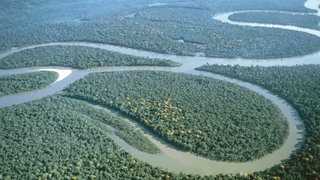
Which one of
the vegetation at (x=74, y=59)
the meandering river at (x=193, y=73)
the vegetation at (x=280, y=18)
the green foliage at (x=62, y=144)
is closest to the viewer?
the green foliage at (x=62, y=144)

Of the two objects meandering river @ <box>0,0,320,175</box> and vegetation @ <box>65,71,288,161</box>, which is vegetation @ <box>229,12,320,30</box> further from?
vegetation @ <box>65,71,288,161</box>

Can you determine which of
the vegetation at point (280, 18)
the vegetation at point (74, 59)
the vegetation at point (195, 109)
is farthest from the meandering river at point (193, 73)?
the vegetation at point (280, 18)

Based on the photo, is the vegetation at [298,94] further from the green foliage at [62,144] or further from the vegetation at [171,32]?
the green foliage at [62,144]

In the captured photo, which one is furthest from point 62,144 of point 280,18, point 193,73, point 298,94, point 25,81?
point 280,18

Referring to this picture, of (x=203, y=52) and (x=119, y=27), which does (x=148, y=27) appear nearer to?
(x=119, y=27)

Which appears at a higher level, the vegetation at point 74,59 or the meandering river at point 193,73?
the vegetation at point 74,59

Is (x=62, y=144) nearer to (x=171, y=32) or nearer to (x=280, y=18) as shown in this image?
(x=171, y=32)

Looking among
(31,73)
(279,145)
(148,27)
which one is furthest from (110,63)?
(279,145)
